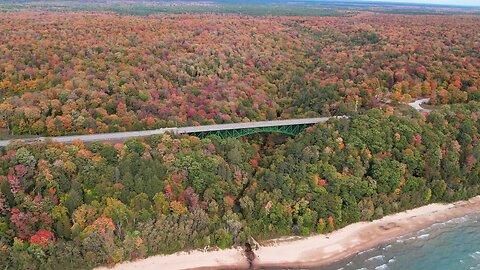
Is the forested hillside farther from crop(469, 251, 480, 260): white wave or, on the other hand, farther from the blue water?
crop(469, 251, 480, 260): white wave

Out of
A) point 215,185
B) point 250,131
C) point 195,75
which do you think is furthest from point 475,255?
point 195,75

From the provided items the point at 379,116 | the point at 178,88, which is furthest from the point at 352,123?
the point at 178,88

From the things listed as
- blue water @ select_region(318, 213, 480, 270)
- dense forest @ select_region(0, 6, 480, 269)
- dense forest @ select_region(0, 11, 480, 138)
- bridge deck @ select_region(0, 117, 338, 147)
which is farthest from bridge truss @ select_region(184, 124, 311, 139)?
blue water @ select_region(318, 213, 480, 270)

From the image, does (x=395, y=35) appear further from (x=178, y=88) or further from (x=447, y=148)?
(x=178, y=88)

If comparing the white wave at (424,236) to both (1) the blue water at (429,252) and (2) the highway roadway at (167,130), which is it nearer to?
(1) the blue water at (429,252)

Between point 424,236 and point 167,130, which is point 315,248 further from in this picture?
point 167,130

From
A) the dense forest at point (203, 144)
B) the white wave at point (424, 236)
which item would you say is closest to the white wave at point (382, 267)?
the dense forest at point (203, 144)
